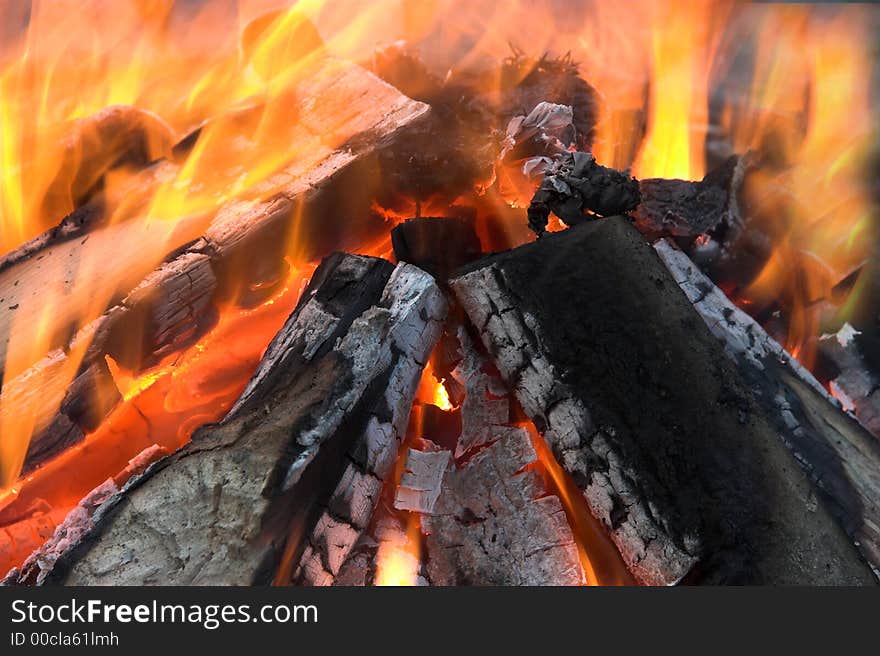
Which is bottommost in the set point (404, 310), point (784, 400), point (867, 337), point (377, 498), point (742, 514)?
point (867, 337)

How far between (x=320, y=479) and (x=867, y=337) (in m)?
2.53

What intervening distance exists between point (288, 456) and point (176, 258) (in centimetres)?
112

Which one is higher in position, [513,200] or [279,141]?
[279,141]

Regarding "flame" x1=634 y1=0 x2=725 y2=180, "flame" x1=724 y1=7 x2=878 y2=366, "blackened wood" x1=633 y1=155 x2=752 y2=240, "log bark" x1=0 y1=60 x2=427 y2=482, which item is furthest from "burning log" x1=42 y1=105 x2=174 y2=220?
"flame" x1=724 y1=7 x2=878 y2=366

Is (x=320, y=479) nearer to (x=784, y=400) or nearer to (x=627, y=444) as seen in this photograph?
(x=627, y=444)

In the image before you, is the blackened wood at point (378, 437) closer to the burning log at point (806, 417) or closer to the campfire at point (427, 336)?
the campfire at point (427, 336)

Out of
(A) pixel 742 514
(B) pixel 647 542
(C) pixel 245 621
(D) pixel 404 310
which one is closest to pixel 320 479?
(C) pixel 245 621

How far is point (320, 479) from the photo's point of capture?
183cm

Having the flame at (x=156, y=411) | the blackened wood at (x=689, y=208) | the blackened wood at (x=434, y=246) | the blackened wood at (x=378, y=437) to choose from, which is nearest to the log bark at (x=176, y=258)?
the flame at (x=156, y=411)

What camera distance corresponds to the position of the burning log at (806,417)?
1.99 m

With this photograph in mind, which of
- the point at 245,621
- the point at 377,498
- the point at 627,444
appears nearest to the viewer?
the point at 245,621

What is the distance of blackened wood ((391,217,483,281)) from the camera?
241 cm

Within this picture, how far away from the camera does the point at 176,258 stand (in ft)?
7.80

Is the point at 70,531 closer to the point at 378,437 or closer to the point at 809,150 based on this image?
the point at 378,437
